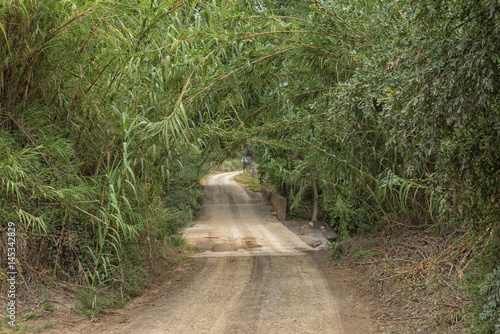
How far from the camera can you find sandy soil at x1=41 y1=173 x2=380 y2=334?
13.8 feet

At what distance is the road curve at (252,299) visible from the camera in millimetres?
4237

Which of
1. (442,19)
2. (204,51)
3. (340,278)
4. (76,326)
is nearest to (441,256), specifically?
(340,278)

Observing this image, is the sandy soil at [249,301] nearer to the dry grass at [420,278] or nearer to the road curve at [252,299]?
the road curve at [252,299]

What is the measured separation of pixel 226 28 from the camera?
4.52 metres

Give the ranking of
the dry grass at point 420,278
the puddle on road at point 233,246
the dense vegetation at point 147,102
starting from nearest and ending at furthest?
the dense vegetation at point 147,102 → the dry grass at point 420,278 → the puddle on road at point 233,246

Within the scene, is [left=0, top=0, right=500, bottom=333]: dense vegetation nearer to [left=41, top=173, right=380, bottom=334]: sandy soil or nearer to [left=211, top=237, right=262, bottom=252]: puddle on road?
[left=41, top=173, right=380, bottom=334]: sandy soil

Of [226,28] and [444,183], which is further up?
[226,28]

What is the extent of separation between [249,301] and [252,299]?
0.10 m

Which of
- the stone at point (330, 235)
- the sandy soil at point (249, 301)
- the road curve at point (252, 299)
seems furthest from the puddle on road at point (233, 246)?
the stone at point (330, 235)

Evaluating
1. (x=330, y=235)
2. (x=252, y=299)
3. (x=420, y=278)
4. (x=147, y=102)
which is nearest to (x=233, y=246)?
(x=330, y=235)

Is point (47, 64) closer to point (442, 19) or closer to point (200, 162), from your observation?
point (200, 162)

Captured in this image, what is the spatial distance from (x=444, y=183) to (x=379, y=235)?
4.12 metres

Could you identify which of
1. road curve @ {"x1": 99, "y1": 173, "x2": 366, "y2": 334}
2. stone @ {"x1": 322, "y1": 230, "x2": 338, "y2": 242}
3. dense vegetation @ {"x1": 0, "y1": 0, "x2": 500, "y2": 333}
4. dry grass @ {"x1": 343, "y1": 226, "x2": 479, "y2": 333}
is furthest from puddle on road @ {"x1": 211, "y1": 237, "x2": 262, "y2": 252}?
dense vegetation @ {"x1": 0, "y1": 0, "x2": 500, "y2": 333}

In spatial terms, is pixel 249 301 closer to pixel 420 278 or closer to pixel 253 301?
pixel 253 301
